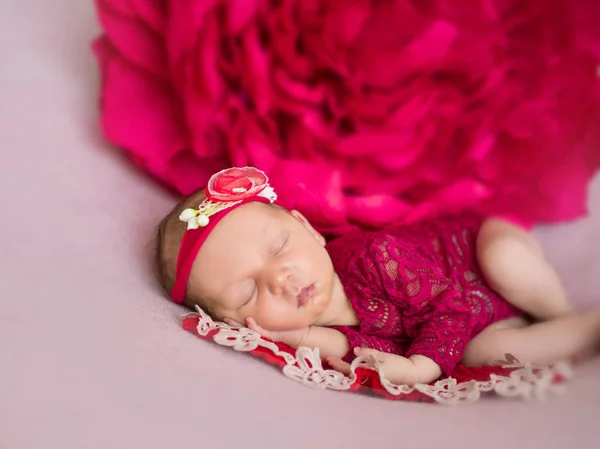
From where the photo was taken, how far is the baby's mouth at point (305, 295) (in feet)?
2.59

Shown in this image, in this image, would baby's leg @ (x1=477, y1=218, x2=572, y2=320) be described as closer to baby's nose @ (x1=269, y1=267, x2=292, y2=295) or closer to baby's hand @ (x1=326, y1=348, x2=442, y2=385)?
baby's hand @ (x1=326, y1=348, x2=442, y2=385)

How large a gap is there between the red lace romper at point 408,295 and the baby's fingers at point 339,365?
71 millimetres

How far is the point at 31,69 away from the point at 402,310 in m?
0.73

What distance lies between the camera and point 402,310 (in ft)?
2.85

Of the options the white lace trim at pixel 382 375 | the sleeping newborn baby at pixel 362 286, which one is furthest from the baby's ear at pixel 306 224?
the white lace trim at pixel 382 375

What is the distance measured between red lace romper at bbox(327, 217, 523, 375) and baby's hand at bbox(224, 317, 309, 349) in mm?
74

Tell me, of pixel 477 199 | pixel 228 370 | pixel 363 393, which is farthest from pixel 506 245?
pixel 228 370

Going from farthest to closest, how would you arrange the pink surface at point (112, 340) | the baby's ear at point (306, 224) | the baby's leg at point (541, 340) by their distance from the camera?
the baby's ear at point (306, 224) < the baby's leg at point (541, 340) < the pink surface at point (112, 340)

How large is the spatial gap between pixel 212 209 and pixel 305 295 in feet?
0.60

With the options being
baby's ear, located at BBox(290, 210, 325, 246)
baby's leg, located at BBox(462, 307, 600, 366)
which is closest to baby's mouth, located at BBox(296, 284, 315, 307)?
baby's ear, located at BBox(290, 210, 325, 246)

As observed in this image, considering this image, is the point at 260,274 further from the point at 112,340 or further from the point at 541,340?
the point at 541,340

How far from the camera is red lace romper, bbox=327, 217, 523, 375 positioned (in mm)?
824

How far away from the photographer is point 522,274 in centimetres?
85

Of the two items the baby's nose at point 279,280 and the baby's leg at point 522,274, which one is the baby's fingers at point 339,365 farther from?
the baby's leg at point 522,274
